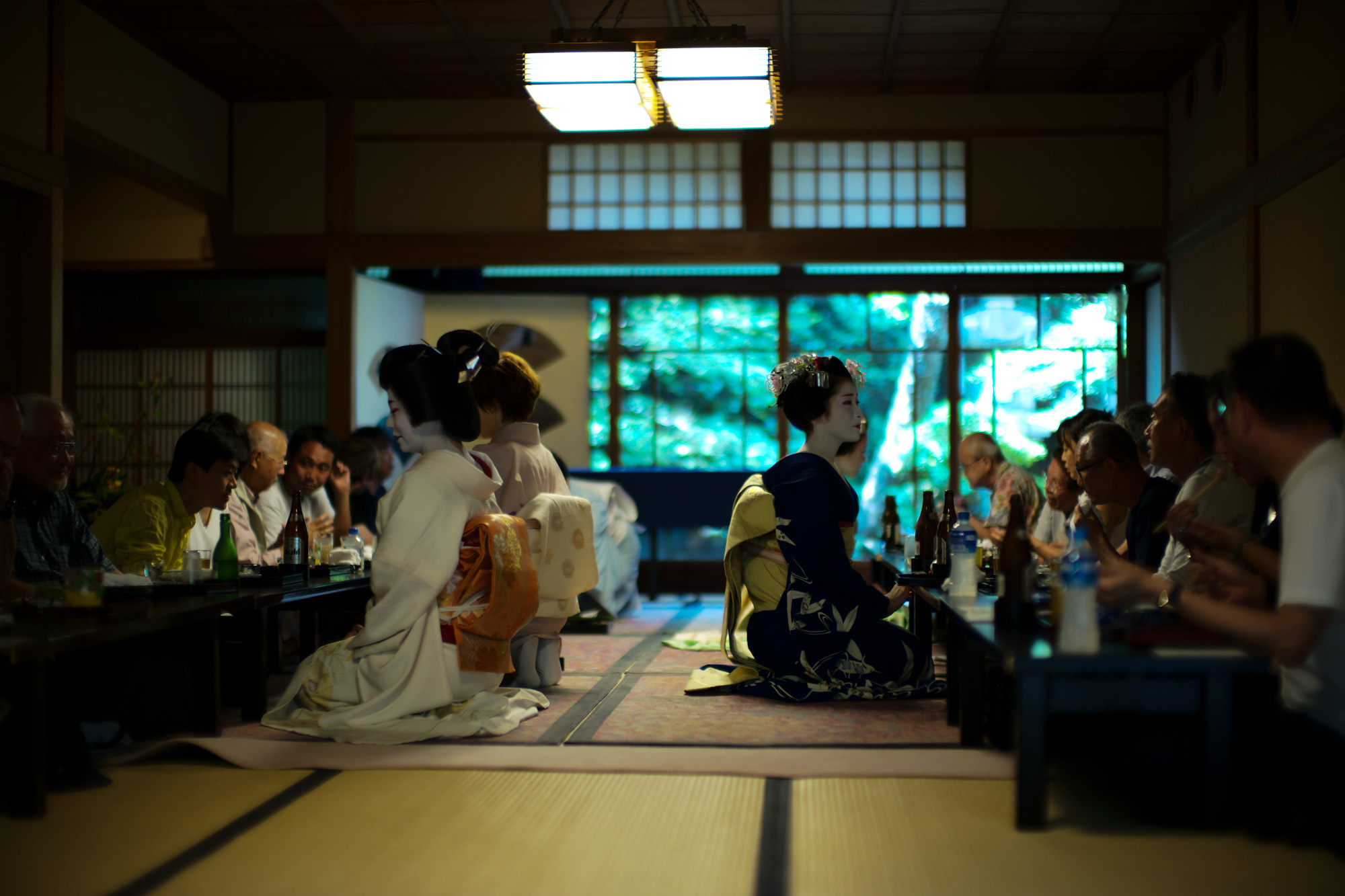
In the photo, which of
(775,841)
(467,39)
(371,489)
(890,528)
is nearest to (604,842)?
(775,841)

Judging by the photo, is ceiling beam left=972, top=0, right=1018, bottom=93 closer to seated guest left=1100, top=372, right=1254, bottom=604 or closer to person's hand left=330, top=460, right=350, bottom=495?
seated guest left=1100, top=372, right=1254, bottom=604

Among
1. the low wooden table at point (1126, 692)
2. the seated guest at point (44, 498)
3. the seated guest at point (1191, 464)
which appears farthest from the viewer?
the seated guest at point (44, 498)

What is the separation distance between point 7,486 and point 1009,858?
8.29 ft

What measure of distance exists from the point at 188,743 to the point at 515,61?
4481 mm

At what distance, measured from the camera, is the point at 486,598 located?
3084 mm

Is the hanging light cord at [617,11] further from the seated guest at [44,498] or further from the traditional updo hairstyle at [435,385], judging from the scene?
the seated guest at [44,498]

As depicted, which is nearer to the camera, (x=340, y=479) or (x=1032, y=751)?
(x=1032, y=751)

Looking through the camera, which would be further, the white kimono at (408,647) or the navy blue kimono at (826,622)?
the navy blue kimono at (826,622)

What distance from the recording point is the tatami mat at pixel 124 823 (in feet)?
6.05

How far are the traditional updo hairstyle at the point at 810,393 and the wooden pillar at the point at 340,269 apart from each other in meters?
3.84

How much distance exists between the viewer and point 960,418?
23.9 feet

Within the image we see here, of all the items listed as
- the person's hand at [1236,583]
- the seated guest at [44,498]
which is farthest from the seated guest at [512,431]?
the person's hand at [1236,583]

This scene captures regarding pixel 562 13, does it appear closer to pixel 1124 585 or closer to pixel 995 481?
pixel 995 481

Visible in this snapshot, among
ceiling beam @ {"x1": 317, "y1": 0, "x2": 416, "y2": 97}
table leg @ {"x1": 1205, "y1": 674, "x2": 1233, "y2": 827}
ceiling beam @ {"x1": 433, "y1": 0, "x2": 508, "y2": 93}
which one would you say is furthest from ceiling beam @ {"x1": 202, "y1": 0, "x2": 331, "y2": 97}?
table leg @ {"x1": 1205, "y1": 674, "x2": 1233, "y2": 827}
